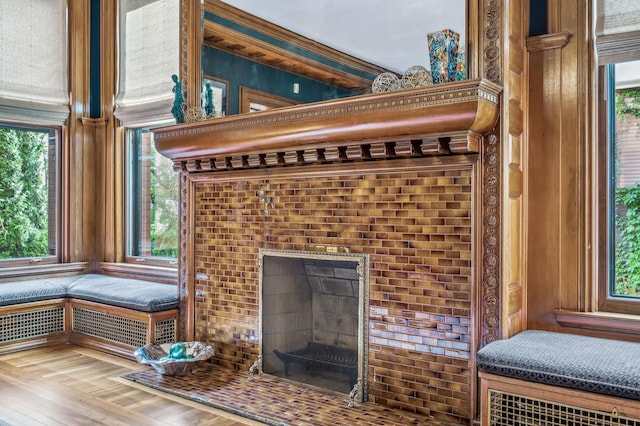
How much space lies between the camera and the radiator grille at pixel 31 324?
13.0 feet

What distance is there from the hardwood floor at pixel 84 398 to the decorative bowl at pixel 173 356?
0.17 metres

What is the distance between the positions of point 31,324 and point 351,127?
296 centimetres

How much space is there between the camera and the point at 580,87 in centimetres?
261

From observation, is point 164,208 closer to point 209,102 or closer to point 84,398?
point 209,102

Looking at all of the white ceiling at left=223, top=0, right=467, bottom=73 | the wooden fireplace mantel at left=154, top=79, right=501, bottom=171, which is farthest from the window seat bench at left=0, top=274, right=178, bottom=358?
the white ceiling at left=223, top=0, right=467, bottom=73

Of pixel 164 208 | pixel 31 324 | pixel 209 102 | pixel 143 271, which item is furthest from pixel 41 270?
pixel 209 102

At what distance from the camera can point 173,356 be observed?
3.43 meters

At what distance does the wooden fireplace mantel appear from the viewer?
2.42 meters

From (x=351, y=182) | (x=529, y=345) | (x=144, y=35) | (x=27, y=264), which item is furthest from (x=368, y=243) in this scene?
(x=27, y=264)

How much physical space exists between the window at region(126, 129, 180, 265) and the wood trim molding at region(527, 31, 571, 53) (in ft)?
8.97

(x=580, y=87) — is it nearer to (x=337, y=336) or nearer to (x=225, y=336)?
(x=337, y=336)

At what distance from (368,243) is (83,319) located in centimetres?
257

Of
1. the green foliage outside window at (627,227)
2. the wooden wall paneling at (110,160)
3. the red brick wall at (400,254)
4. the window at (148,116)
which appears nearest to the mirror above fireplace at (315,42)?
the red brick wall at (400,254)

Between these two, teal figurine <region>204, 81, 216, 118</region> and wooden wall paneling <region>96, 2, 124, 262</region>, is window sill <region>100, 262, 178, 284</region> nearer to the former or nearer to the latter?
wooden wall paneling <region>96, 2, 124, 262</region>
